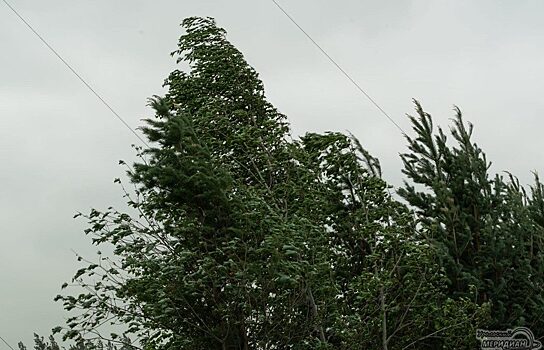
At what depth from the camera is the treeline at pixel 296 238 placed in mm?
11391

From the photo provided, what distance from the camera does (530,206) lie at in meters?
17.8

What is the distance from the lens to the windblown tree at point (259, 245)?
11336 millimetres

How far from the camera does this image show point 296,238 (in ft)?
38.4

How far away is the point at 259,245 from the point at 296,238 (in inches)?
19.9

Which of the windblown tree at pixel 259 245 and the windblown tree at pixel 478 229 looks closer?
the windblown tree at pixel 259 245

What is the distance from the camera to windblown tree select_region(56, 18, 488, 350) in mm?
11336

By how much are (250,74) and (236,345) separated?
5.47 meters

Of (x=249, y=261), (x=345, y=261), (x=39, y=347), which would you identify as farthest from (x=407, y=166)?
(x=39, y=347)

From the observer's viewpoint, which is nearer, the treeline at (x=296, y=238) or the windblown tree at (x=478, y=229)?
the treeline at (x=296, y=238)

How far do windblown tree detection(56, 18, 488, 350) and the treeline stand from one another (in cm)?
3

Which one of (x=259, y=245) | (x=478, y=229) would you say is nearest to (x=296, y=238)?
(x=259, y=245)

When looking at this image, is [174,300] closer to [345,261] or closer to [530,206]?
[345,261]

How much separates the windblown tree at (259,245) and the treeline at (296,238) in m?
0.03

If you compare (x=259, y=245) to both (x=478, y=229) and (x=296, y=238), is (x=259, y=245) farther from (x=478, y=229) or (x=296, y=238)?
(x=478, y=229)
